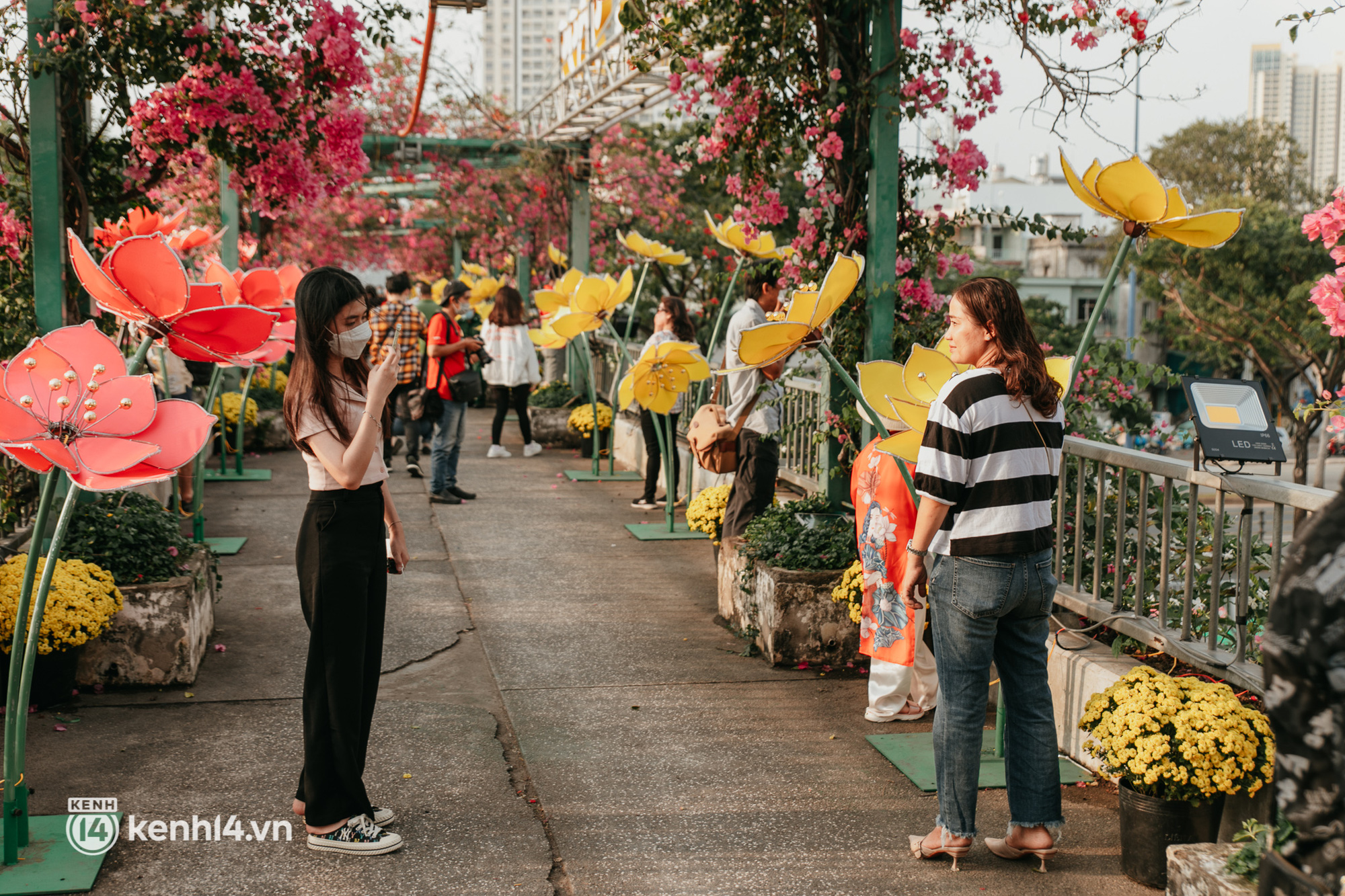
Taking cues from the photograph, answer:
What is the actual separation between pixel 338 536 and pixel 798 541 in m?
2.53

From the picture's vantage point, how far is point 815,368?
9234 millimetres

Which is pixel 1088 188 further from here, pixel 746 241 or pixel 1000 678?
pixel 746 241

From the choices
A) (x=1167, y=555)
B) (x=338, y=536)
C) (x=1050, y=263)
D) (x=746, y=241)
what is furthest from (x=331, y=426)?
(x=1050, y=263)

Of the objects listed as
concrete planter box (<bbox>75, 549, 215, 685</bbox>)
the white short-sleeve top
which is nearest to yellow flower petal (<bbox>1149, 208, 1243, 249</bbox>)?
the white short-sleeve top

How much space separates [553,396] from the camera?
13.2 meters

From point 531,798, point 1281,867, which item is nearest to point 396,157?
point 531,798

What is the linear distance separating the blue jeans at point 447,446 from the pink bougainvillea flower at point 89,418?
6076 mm

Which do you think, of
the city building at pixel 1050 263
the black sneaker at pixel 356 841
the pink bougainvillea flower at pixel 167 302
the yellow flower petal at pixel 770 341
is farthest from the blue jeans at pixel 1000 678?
the city building at pixel 1050 263

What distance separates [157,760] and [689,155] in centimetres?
414

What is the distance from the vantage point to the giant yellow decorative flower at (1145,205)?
3.46 metres

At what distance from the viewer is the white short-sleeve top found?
3.28 metres

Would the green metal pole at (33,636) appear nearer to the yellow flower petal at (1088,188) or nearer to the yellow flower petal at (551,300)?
the yellow flower petal at (1088,188)

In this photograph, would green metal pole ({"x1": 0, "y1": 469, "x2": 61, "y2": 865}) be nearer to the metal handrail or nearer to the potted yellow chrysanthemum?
the potted yellow chrysanthemum

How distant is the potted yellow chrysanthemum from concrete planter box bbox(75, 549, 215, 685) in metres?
3.46
